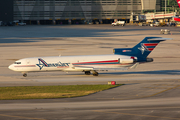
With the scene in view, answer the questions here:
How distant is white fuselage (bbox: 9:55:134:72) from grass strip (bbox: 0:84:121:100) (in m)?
7.15

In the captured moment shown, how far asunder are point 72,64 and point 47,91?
1081 centimetres

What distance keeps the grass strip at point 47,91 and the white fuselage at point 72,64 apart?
23.4 ft

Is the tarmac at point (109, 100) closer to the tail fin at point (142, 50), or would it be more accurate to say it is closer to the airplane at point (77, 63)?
the airplane at point (77, 63)

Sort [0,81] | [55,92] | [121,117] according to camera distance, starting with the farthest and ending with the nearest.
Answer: [0,81], [55,92], [121,117]

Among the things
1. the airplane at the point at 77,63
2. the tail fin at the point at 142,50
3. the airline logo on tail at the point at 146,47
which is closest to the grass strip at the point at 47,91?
the airplane at the point at 77,63

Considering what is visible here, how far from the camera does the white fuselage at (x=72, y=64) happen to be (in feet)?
151

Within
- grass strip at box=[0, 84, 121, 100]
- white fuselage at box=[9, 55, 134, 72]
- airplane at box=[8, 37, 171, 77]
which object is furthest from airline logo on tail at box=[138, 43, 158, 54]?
grass strip at box=[0, 84, 121, 100]

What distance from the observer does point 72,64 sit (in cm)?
4628

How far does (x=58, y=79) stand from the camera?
45.9 metres

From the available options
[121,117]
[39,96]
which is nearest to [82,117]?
[121,117]

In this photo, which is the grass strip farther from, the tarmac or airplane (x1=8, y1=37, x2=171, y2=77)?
airplane (x1=8, y1=37, x2=171, y2=77)

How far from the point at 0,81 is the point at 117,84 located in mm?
16721

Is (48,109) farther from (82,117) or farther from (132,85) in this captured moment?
(132,85)

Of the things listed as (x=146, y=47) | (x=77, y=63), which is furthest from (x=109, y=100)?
(x=146, y=47)
